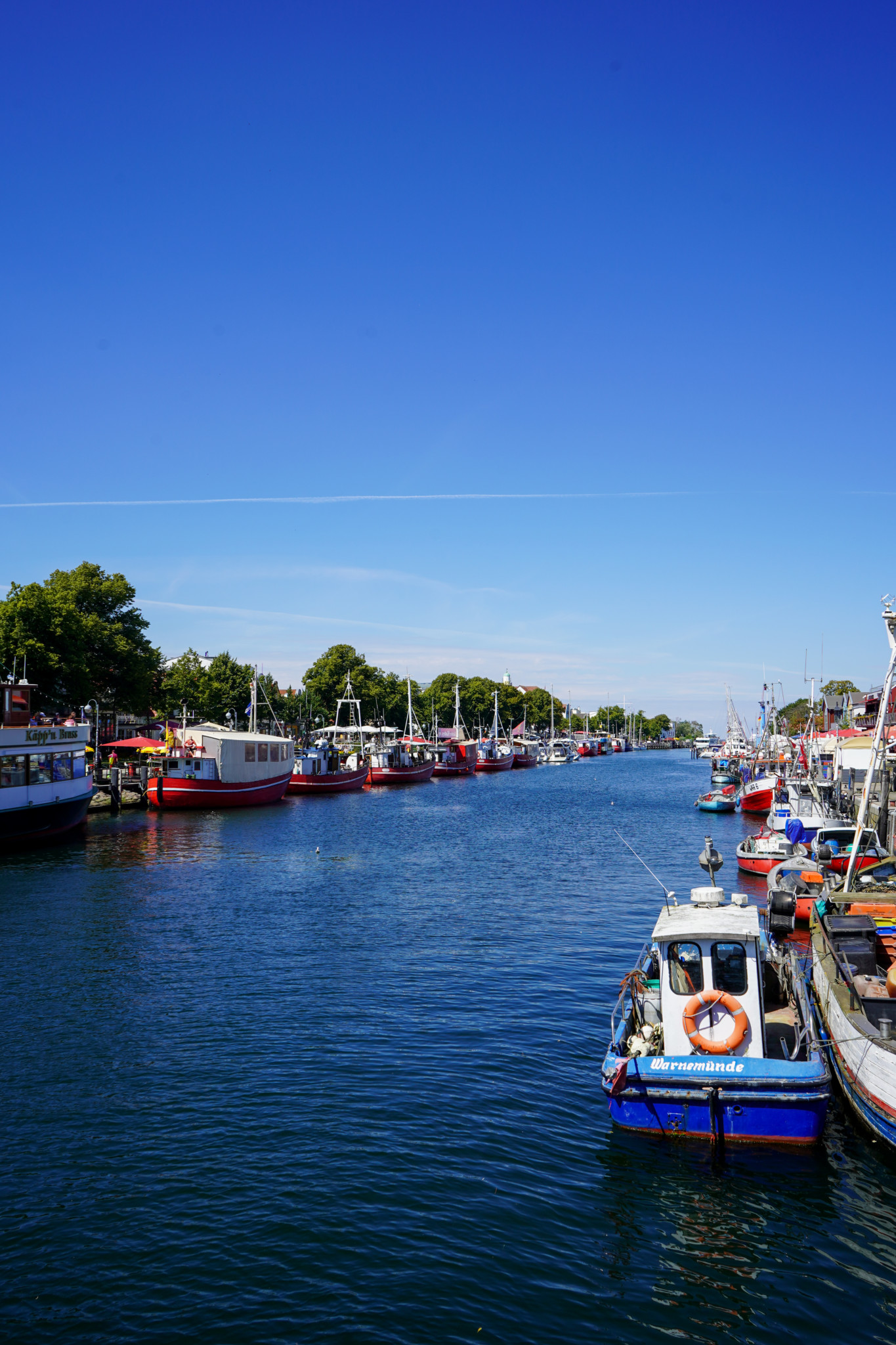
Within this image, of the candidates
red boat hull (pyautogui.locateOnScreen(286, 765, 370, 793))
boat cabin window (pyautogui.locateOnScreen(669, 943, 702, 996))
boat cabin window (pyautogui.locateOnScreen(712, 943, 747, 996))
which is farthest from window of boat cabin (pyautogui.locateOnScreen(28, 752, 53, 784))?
boat cabin window (pyautogui.locateOnScreen(712, 943, 747, 996))

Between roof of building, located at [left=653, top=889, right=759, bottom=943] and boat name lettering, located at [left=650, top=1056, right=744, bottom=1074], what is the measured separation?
1.93 metres

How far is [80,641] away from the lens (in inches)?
2847

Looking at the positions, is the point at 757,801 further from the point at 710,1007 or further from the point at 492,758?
the point at 492,758

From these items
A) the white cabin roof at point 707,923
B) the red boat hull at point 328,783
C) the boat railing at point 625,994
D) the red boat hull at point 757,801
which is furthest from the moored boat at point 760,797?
the white cabin roof at point 707,923

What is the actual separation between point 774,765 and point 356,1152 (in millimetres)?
104264

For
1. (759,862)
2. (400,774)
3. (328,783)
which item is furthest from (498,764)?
(759,862)

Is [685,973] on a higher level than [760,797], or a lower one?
higher

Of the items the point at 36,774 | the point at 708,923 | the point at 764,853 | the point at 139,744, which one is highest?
the point at 139,744

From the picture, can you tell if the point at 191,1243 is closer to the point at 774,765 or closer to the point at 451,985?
the point at 451,985

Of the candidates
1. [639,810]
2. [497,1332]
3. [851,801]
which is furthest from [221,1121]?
[639,810]

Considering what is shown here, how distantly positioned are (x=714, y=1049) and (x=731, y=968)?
1.37 meters

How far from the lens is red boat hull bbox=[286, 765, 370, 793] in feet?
307

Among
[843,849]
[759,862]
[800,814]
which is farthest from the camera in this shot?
[800,814]

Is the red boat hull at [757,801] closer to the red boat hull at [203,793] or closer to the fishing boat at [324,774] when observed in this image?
the red boat hull at [203,793]
